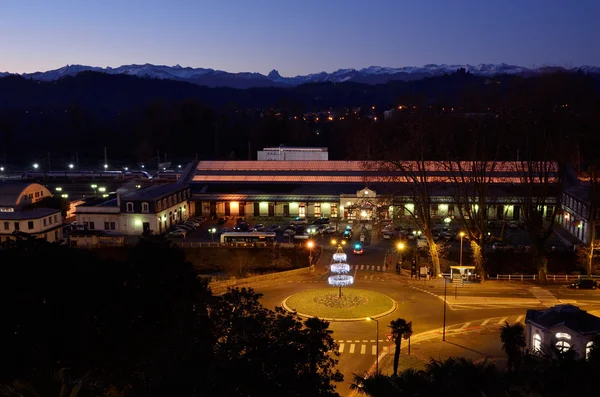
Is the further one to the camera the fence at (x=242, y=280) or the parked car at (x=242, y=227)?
the parked car at (x=242, y=227)

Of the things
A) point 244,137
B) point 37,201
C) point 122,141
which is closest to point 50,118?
point 122,141

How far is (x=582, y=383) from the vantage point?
37.8 feet

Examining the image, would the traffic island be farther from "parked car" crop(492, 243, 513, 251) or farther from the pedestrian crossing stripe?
"parked car" crop(492, 243, 513, 251)

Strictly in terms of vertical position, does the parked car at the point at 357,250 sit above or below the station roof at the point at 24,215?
below

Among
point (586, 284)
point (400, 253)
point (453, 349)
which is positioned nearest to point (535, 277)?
point (586, 284)

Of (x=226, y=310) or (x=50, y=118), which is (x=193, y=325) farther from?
(x=50, y=118)

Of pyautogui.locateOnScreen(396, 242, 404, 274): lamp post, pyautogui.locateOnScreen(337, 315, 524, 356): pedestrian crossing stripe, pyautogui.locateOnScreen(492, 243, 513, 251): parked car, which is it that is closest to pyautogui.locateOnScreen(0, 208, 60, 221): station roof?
pyautogui.locateOnScreen(396, 242, 404, 274): lamp post

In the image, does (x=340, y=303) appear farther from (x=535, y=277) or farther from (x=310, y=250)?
(x=535, y=277)

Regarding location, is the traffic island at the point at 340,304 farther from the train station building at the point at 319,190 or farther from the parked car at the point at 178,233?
the parked car at the point at 178,233

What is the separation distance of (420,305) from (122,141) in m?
97.8

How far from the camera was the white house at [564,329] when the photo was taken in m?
20.7

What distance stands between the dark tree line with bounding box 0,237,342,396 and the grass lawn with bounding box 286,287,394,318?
373 inches

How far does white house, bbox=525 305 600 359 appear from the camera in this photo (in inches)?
816

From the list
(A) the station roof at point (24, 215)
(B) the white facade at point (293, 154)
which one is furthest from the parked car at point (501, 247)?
(A) the station roof at point (24, 215)
